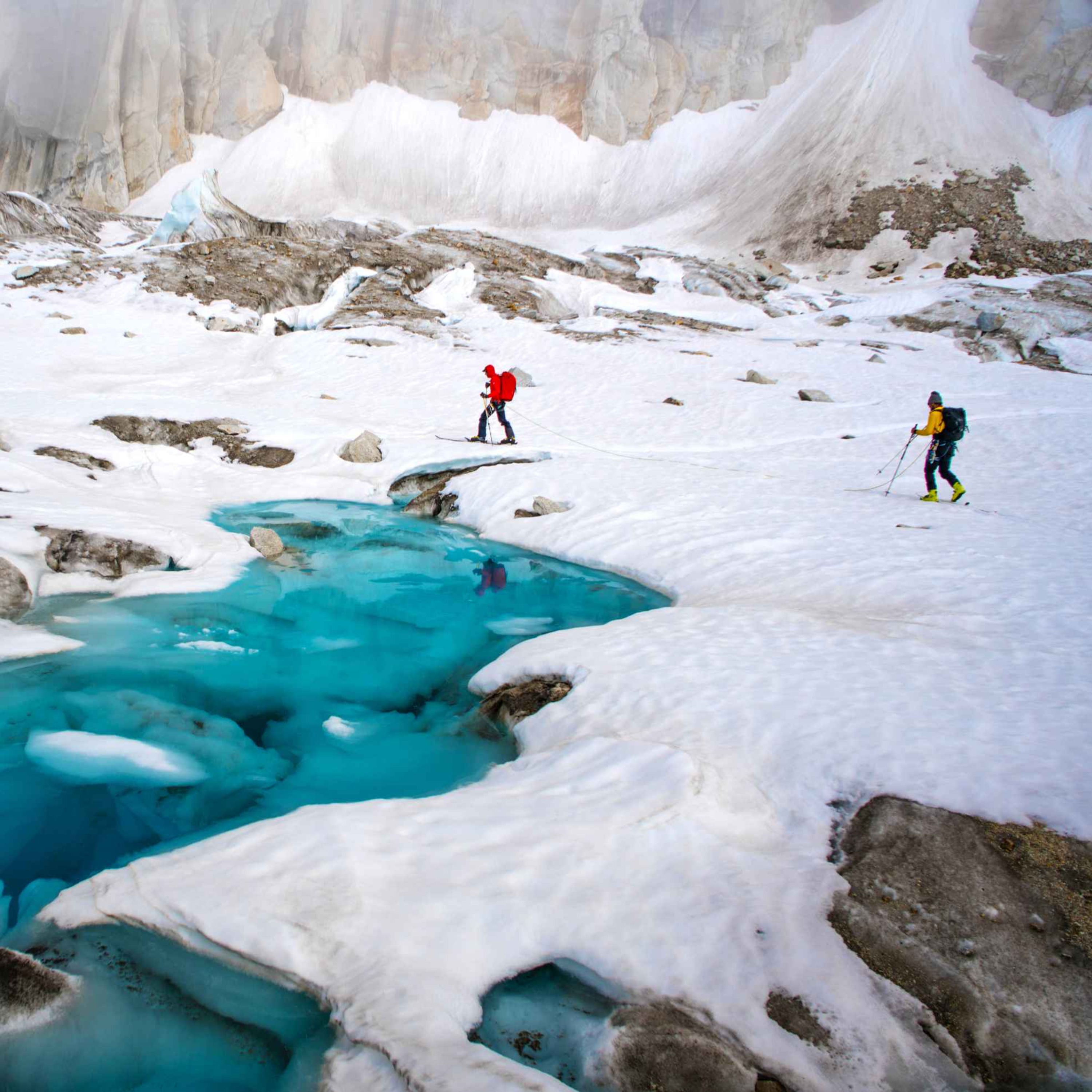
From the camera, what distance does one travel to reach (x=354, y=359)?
19500 mm

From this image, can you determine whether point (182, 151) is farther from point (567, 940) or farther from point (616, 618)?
point (567, 940)

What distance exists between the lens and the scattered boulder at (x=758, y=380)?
1892 cm

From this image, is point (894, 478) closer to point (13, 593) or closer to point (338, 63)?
point (13, 593)

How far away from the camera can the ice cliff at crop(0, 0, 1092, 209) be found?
1868 inches

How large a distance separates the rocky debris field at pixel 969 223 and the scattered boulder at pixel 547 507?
33.8 m

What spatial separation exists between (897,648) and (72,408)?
15229mm

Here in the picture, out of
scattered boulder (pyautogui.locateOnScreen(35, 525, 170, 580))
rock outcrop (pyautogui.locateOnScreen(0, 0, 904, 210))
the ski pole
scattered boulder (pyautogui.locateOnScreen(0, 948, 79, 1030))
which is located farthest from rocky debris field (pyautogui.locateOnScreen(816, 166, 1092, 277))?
scattered boulder (pyautogui.locateOnScreen(0, 948, 79, 1030))

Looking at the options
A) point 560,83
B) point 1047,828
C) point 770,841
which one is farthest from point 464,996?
point 560,83

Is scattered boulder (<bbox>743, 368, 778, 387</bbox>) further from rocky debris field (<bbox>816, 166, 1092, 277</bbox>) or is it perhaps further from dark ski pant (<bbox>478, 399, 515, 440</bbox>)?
rocky debris field (<bbox>816, 166, 1092, 277</bbox>)

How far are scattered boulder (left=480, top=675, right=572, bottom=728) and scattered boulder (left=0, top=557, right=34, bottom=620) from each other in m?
4.25

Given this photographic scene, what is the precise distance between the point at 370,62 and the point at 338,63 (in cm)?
244

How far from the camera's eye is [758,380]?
19.0 m

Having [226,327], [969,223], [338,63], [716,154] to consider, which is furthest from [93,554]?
[338,63]

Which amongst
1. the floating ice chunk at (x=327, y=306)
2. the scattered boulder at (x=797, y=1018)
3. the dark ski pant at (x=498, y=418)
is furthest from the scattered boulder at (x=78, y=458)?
the floating ice chunk at (x=327, y=306)
